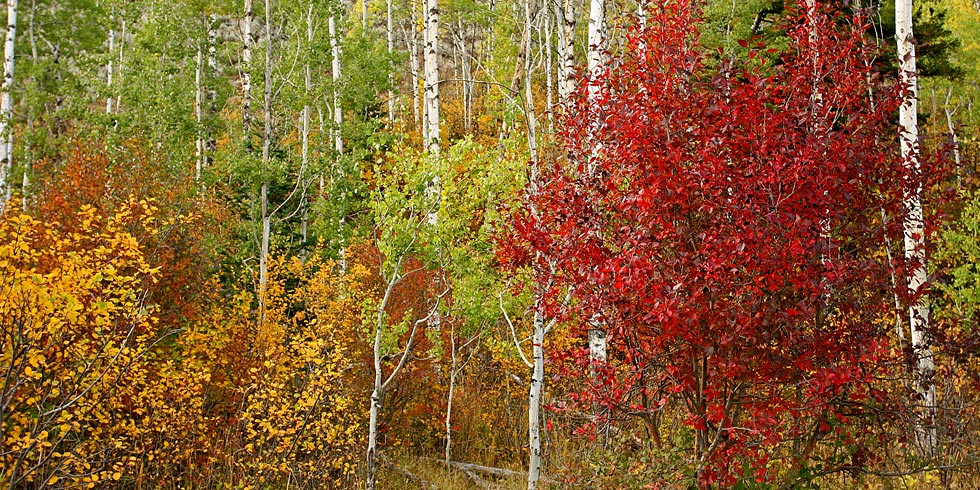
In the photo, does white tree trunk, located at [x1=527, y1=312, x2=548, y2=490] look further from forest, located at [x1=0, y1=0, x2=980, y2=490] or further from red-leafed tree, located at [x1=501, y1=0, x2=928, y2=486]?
red-leafed tree, located at [x1=501, y1=0, x2=928, y2=486]

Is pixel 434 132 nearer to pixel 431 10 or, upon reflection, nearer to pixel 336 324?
pixel 431 10

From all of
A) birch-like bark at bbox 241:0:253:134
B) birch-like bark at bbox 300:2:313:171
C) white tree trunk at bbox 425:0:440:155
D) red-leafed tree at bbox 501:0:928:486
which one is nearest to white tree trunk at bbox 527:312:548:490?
red-leafed tree at bbox 501:0:928:486

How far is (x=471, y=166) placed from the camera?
8656mm

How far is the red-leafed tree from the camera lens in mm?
4941

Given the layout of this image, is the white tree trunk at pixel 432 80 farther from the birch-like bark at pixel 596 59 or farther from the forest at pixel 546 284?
the birch-like bark at pixel 596 59

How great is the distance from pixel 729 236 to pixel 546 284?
2963 mm

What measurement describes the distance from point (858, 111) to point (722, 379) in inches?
86.5

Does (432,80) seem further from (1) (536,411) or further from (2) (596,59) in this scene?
(1) (536,411)

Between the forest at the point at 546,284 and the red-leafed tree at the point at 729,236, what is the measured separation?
0.09ft

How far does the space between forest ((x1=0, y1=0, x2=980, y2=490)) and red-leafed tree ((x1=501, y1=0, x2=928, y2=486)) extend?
0.09ft

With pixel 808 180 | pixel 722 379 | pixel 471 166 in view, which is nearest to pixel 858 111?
pixel 808 180

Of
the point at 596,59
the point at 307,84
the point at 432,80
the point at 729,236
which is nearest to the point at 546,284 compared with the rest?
the point at 596,59

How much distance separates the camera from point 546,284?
7855 millimetres

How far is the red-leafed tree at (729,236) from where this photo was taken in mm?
4941
